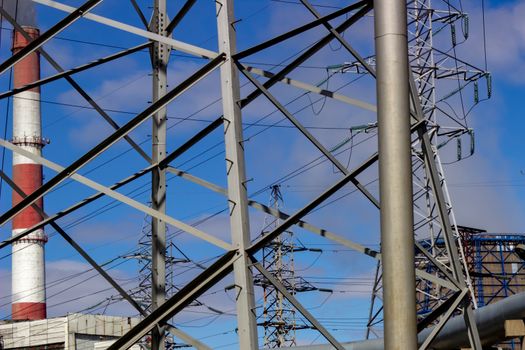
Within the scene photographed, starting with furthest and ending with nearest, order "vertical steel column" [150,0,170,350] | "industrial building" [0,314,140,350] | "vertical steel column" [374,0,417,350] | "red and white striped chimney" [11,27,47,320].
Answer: "red and white striped chimney" [11,27,47,320]
"industrial building" [0,314,140,350]
"vertical steel column" [150,0,170,350]
"vertical steel column" [374,0,417,350]

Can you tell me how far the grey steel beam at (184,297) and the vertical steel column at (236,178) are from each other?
0.13m

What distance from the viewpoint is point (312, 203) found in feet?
32.4

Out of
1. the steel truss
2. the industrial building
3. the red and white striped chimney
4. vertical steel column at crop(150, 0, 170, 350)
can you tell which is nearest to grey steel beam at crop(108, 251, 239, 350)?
the steel truss

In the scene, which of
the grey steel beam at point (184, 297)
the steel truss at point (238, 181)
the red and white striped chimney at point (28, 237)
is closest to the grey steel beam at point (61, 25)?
the steel truss at point (238, 181)

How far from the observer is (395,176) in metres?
8.27

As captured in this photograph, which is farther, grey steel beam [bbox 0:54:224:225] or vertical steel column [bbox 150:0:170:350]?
vertical steel column [bbox 150:0:170:350]

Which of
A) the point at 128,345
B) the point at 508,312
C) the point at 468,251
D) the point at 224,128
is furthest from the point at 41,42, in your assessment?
the point at 468,251

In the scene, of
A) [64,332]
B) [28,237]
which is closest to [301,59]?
[64,332]

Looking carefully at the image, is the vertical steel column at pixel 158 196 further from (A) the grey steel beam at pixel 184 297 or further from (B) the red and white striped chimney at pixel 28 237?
(B) the red and white striped chimney at pixel 28 237

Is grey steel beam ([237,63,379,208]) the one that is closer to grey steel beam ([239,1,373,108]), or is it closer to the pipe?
grey steel beam ([239,1,373,108])

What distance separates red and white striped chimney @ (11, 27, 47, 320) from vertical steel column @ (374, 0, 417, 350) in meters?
48.8

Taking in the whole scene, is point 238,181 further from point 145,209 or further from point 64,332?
point 64,332

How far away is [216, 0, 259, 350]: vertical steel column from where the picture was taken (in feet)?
33.4

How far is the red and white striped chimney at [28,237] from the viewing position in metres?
56.2
